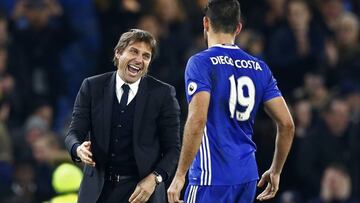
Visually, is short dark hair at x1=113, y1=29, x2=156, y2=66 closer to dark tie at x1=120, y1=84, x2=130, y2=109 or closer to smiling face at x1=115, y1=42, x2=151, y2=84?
smiling face at x1=115, y1=42, x2=151, y2=84

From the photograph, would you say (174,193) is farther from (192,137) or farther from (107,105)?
(107,105)

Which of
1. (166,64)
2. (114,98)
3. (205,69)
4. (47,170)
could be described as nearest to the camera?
(205,69)

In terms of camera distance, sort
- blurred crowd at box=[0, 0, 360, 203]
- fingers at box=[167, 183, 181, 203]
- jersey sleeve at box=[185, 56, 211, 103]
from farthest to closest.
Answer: blurred crowd at box=[0, 0, 360, 203]
jersey sleeve at box=[185, 56, 211, 103]
fingers at box=[167, 183, 181, 203]

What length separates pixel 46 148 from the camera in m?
12.1

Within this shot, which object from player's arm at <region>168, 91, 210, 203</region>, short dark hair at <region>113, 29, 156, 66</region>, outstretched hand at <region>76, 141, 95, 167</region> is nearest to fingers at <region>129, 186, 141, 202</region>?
outstretched hand at <region>76, 141, 95, 167</region>

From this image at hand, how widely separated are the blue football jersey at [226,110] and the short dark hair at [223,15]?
125mm

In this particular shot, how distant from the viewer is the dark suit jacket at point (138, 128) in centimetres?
753

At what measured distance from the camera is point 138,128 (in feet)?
24.7

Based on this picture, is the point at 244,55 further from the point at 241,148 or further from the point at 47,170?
the point at 47,170

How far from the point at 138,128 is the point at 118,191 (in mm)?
426

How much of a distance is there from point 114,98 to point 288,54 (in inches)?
241

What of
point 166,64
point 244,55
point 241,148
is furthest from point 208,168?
point 166,64

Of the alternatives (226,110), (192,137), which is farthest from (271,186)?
(192,137)

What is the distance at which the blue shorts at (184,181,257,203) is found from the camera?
23.7ft
